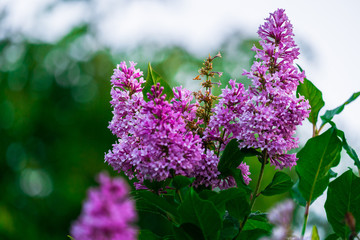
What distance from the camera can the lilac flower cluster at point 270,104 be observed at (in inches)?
38.6

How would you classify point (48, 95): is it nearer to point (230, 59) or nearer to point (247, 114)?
point (230, 59)

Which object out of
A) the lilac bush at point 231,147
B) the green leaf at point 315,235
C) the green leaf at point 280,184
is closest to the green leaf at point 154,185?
the lilac bush at point 231,147

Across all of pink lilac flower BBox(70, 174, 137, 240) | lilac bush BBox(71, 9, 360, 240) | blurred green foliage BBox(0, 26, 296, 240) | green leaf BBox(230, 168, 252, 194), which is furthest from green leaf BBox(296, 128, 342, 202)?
blurred green foliage BBox(0, 26, 296, 240)

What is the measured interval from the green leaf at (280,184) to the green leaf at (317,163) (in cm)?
4

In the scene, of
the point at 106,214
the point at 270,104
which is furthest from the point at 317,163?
the point at 106,214

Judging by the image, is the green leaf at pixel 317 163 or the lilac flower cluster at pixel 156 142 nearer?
the lilac flower cluster at pixel 156 142

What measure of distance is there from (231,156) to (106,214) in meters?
0.57

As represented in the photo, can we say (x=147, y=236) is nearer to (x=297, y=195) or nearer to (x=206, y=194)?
(x=206, y=194)

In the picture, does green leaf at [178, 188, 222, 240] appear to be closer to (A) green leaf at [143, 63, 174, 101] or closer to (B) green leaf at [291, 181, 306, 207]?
(B) green leaf at [291, 181, 306, 207]

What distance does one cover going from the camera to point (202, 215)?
89 centimetres

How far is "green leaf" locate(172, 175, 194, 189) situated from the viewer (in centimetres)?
92

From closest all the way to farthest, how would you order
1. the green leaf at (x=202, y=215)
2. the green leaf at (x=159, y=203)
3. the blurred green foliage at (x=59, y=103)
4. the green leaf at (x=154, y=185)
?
the green leaf at (x=202, y=215), the green leaf at (x=159, y=203), the green leaf at (x=154, y=185), the blurred green foliage at (x=59, y=103)

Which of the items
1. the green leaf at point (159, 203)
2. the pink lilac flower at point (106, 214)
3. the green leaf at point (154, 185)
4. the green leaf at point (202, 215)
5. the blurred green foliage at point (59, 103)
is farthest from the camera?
the blurred green foliage at point (59, 103)

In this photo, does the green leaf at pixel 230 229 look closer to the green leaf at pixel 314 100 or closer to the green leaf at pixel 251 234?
the green leaf at pixel 251 234
